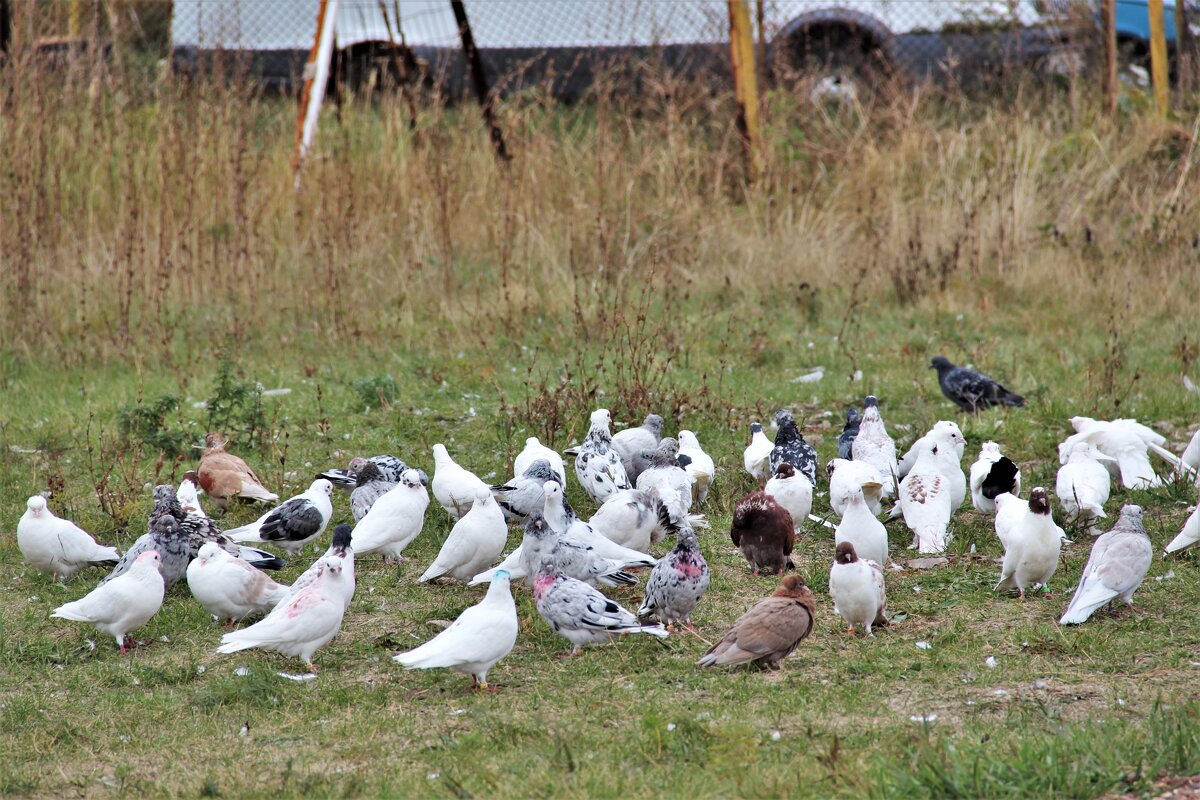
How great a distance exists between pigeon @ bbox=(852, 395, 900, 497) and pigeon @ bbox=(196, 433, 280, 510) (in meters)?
3.43

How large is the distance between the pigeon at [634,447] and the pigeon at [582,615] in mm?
2245

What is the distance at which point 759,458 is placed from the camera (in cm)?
748

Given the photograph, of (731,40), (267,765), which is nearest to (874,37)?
(731,40)

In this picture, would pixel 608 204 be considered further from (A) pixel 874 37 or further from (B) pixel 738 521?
(B) pixel 738 521

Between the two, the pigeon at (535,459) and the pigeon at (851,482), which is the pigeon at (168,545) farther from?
the pigeon at (851,482)

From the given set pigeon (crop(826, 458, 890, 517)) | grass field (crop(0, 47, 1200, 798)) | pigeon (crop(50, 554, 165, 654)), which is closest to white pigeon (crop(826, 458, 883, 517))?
pigeon (crop(826, 458, 890, 517))

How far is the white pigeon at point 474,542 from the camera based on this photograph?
6.01 meters

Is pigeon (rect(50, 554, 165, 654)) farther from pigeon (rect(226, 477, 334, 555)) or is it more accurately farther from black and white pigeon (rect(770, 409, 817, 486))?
black and white pigeon (rect(770, 409, 817, 486))

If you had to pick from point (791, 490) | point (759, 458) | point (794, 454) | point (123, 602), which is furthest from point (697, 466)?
point (123, 602)

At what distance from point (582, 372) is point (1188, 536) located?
13.2ft

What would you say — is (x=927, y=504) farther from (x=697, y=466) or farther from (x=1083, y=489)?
(x=697, y=466)

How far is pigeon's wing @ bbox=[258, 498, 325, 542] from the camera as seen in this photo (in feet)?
21.5

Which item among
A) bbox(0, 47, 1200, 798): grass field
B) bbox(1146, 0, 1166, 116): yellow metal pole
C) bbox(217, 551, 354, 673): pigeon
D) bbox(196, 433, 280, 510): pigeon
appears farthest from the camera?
bbox(1146, 0, 1166, 116): yellow metal pole

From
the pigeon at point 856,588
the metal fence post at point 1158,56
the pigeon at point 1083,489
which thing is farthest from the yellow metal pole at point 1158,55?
the pigeon at point 856,588
